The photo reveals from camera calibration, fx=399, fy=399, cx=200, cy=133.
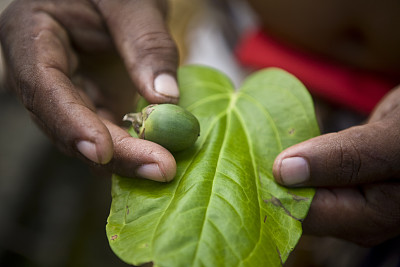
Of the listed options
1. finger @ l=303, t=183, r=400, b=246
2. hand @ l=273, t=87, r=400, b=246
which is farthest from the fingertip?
finger @ l=303, t=183, r=400, b=246

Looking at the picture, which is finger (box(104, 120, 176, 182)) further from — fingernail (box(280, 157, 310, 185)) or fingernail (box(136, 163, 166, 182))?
fingernail (box(280, 157, 310, 185))

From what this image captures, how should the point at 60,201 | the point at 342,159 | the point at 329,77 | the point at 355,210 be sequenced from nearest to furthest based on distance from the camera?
the point at 342,159 < the point at 355,210 < the point at 329,77 < the point at 60,201

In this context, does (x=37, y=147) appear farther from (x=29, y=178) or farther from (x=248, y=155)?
(x=248, y=155)

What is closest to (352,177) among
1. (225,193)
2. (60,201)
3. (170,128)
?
(225,193)

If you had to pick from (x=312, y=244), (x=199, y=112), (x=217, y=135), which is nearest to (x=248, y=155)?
(x=217, y=135)

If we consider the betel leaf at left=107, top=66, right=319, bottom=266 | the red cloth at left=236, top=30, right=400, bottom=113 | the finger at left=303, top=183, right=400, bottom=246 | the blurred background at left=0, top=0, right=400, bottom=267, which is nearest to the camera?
the betel leaf at left=107, top=66, right=319, bottom=266

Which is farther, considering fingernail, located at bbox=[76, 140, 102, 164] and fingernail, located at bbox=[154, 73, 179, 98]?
fingernail, located at bbox=[154, 73, 179, 98]

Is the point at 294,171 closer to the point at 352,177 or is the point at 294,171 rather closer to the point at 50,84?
the point at 352,177

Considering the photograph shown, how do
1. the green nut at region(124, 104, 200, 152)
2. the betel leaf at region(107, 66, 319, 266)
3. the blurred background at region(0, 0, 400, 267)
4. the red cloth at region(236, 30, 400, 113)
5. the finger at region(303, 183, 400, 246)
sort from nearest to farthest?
the betel leaf at region(107, 66, 319, 266) → the green nut at region(124, 104, 200, 152) → the finger at region(303, 183, 400, 246) → the red cloth at region(236, 30, 400, 113) → the blurred background at region(0, 0, 400, 267)

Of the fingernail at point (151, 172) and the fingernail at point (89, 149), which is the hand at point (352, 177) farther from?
the fingernail at point (89, 149)
